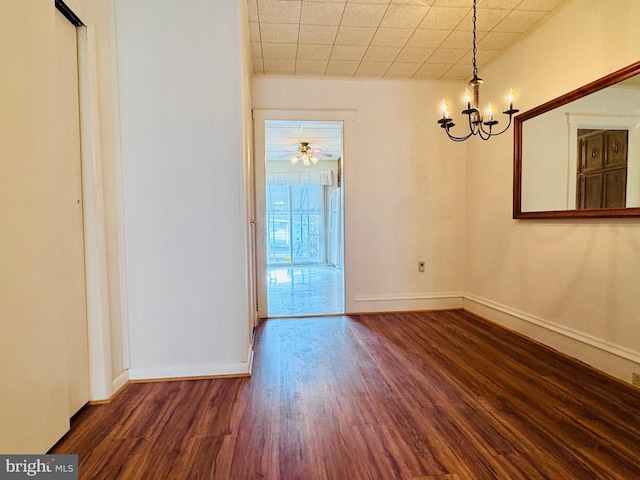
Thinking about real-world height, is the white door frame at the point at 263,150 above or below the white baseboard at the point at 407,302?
above

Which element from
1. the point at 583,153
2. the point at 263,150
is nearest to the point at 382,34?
the point at 263,150

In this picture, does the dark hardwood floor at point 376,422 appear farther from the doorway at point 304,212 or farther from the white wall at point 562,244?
the doorway at point 304,212

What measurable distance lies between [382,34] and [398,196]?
5.25 feet

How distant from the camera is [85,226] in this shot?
1.70 m

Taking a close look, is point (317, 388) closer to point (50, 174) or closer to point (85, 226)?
point (85, 226)

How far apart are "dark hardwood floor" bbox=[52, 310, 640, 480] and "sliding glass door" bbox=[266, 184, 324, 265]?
6.03 meters

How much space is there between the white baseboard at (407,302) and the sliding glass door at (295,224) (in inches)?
194

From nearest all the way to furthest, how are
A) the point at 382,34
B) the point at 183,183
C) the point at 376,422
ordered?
the point at 376,422 → the point at 183,183 → the point at 382,34

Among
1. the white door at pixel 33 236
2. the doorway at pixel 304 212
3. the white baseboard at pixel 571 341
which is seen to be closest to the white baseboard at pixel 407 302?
the white baseboard at pixel 571 341

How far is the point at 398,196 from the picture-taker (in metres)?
3.53

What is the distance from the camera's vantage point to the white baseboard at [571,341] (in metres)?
1.92

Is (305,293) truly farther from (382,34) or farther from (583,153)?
(583,153)

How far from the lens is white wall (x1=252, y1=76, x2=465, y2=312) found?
3471 mm

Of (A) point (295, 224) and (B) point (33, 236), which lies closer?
(B) point (33, 236)
